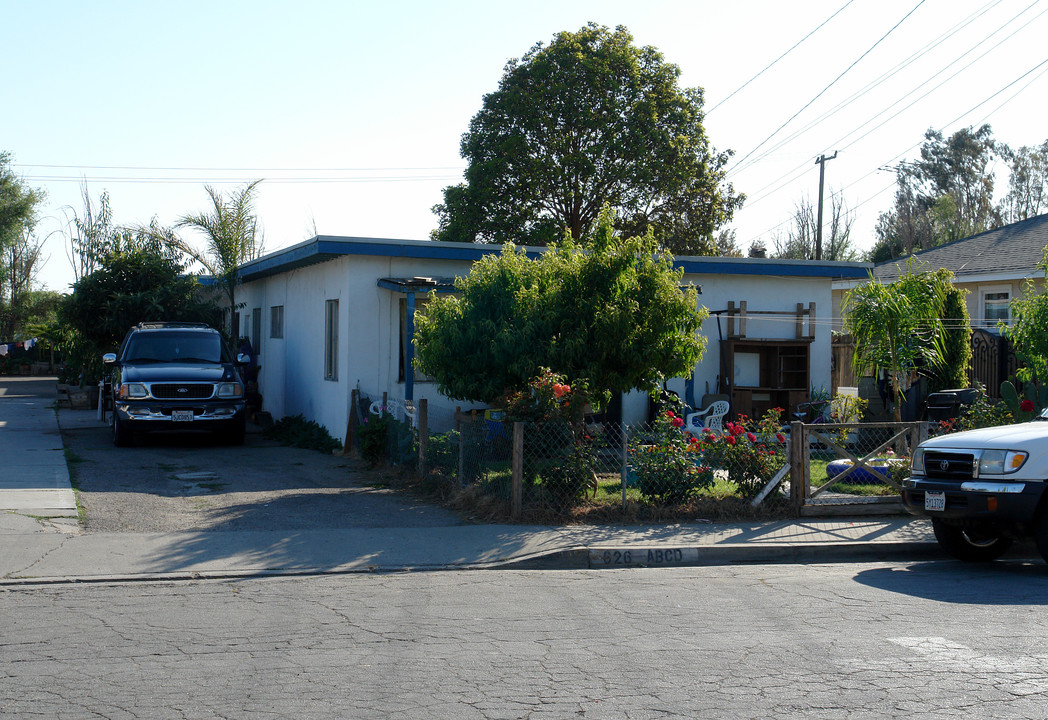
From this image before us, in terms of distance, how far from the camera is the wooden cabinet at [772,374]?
17203mm

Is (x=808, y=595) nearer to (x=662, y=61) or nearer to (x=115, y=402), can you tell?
(x=115, y=402)

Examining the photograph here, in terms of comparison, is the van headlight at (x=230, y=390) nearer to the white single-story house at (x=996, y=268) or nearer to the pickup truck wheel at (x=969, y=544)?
the pickup truck wheel at (x=969, y=544)

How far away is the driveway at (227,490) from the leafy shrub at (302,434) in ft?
Result: 1.07

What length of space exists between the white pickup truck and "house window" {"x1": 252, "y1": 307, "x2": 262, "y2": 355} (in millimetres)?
16482

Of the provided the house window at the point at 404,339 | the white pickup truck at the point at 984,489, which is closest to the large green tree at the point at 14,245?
the house window at the point at 404,339

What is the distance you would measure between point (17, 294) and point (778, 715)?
54.8m

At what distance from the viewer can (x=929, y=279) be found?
1330 cm

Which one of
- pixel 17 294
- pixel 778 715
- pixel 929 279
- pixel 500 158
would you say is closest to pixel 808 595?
pixel 778 715

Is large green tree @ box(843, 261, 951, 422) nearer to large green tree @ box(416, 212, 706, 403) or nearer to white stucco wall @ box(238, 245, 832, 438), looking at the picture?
large green tree @ box(416, 212, 706, 403)

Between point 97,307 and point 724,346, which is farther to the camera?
point 97,307

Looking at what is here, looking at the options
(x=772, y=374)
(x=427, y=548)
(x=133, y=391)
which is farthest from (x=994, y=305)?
(x=133, y=391)

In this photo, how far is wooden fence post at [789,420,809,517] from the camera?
1004 centimetres

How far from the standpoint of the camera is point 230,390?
1549 cm

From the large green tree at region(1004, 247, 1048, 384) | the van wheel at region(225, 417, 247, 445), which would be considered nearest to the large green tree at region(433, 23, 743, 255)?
the van wheel at region(225, 417, 247, 445)
